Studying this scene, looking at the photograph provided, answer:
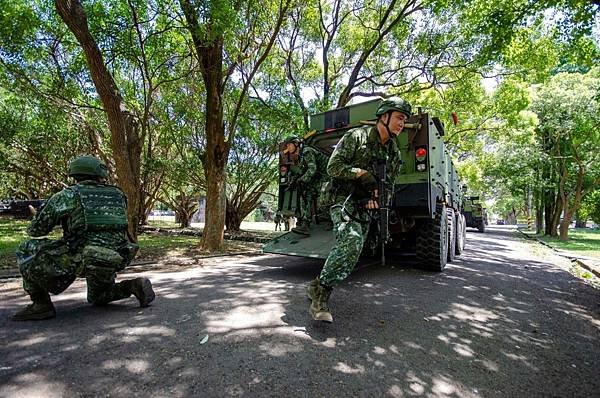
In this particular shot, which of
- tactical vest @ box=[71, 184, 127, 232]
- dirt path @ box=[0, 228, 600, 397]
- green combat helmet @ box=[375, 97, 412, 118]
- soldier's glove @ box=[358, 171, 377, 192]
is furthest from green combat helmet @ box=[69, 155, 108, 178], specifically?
green combat helmet @ box=[375, 97, 412, 118]

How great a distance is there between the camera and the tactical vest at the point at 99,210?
2.90 meters

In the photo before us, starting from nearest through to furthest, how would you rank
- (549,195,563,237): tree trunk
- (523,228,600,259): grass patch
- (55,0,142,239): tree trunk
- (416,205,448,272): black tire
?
1. (416,205,448,272): black tire
2. (55,0,142,239): tree trunk
3. (523,228,600,259): grass patch
4. (549,195,563,237): tree trunk

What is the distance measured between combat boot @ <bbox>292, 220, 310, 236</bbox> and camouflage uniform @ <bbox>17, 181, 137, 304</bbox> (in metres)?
3.13

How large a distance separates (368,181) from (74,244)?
2.58m

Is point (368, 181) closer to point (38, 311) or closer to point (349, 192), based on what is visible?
point (349, 192)

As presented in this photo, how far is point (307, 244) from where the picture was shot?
205 inches

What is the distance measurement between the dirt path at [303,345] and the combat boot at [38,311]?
0.11 m

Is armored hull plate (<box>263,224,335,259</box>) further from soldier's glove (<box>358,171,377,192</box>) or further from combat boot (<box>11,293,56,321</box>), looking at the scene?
combat boot (<box>11,293,56,321</box>)

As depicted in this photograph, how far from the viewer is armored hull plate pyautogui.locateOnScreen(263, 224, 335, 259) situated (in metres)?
4.81

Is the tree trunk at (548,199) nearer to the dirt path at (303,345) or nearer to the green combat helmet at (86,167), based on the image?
the dirt path at (303,345)

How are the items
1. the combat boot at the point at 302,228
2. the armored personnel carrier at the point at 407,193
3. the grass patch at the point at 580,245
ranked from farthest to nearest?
the grass patch at the point at 580,245, the combat boot at the point at 302,228, the armored personnel carrier at the point at 407,193

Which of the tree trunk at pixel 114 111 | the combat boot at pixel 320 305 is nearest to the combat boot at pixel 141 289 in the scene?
the combat boot at pixel 320 305

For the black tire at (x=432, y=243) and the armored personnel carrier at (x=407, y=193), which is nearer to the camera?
the armored personnel carrier at (x=407, y=193)

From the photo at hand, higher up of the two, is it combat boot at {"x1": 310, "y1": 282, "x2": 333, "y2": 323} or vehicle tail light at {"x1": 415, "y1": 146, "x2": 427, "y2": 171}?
vehicle tail light at {"x1": 415, "y1": 146, "x2": 427, "y2": 171}
